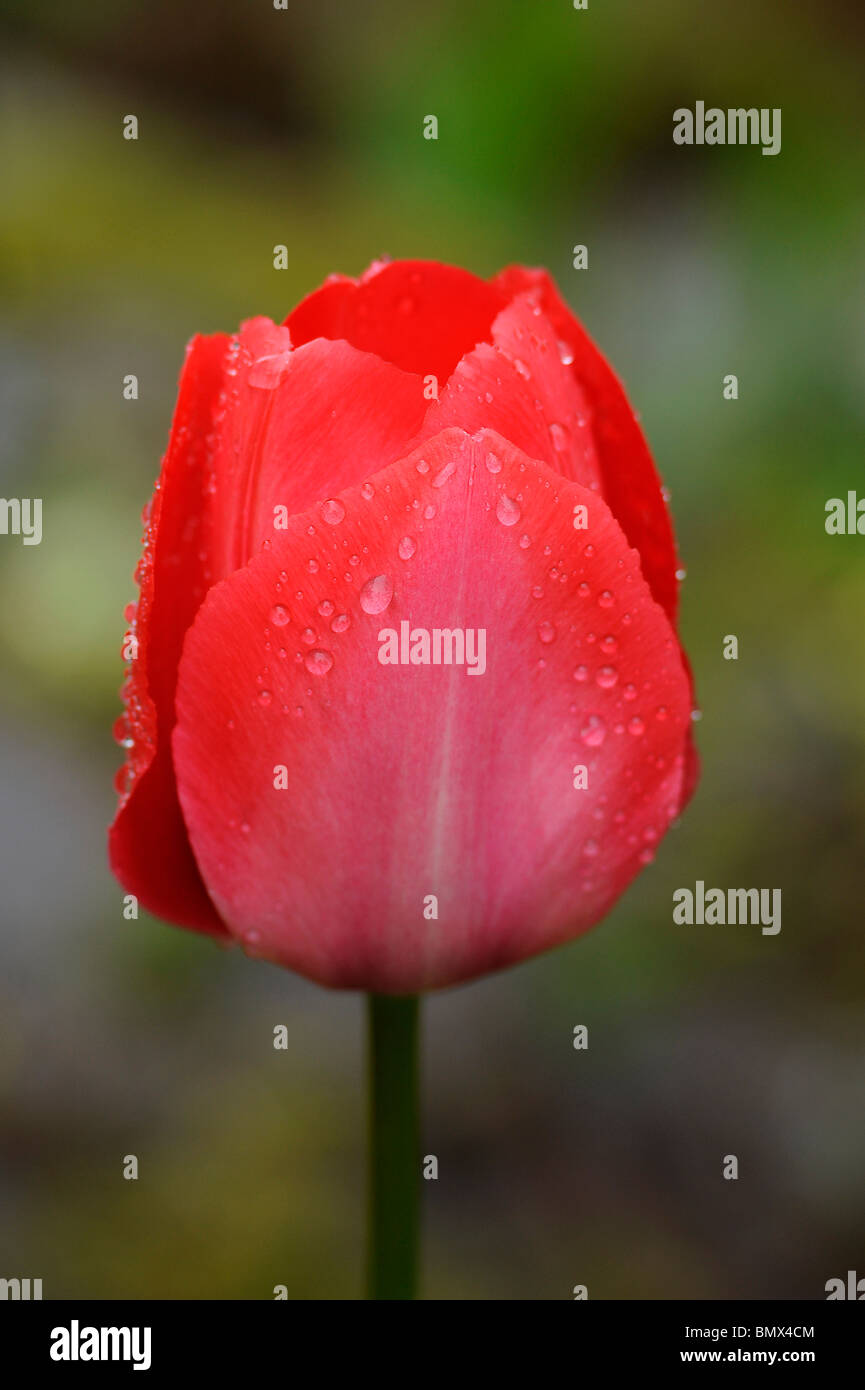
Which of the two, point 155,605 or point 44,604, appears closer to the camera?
point 155,605

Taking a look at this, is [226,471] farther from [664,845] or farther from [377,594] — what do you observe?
[664,845]

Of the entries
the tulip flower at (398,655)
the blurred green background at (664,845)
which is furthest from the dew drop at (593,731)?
the blurred green background at (664,845)

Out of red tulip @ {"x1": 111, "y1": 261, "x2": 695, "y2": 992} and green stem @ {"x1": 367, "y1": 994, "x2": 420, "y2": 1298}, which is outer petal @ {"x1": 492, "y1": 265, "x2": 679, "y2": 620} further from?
green stem @ {"x1": 367, "y1": 994, "x2": 420, "y2": 1298}

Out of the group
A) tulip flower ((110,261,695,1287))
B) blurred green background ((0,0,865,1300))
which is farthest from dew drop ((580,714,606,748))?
blurred green background ((0,0,865,1300))

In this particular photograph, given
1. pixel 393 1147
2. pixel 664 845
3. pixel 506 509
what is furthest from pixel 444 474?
pixel 664 845

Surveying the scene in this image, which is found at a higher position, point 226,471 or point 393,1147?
point 226,471

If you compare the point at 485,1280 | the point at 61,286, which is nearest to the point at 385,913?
the point at 485,1280
